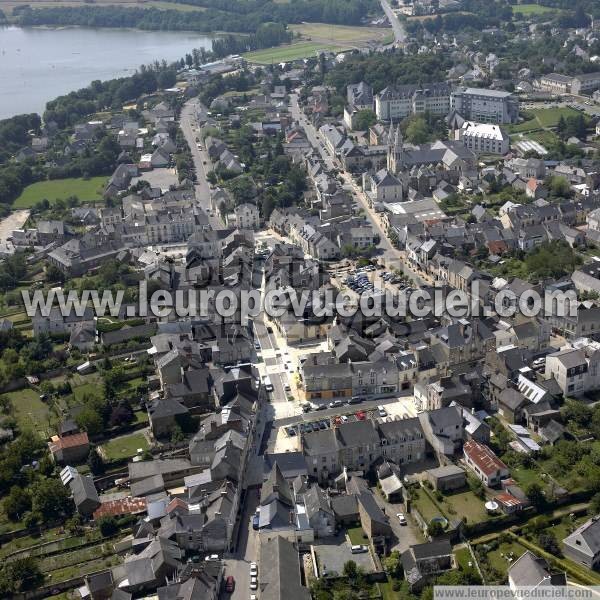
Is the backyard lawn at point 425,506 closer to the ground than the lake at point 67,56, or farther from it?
closer to the ground

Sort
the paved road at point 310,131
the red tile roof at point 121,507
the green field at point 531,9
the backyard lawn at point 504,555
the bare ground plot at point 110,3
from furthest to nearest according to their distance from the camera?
the bare ground plot at point 110,3
the green field at point 531,9
the paved road at point 310,131
the red tile roof at point 121,507
the backyard lawn at point 504,555

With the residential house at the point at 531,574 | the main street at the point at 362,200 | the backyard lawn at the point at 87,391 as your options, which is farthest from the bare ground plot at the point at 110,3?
the residential house at the point at 531,574

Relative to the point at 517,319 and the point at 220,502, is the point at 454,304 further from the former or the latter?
the point at 220,502

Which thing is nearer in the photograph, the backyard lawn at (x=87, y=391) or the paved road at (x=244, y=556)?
the paved road at (x=244, y=556)

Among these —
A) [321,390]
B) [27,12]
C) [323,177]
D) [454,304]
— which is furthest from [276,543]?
[27,12]

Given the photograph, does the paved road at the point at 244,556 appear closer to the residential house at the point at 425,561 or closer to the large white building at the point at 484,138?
the residential house at the point at 425,561

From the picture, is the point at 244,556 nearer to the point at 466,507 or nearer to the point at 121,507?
the point at 121,507
